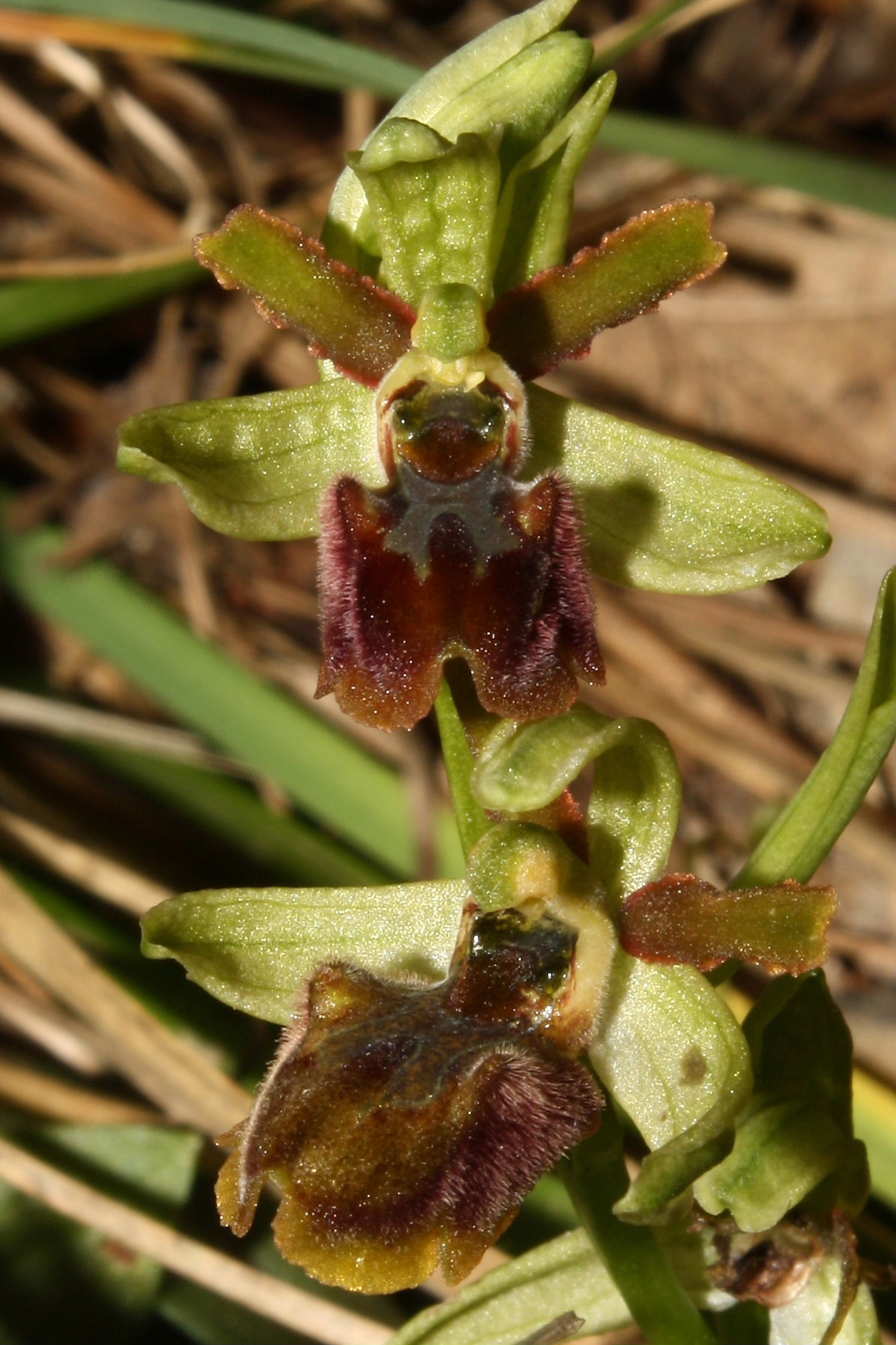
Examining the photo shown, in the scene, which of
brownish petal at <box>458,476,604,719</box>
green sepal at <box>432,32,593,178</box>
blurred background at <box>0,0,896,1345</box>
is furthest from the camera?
blurred background at <box>0,0,896,1345</box>

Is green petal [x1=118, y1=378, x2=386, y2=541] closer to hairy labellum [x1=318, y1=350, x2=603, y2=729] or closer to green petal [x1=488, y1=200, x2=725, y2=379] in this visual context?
hairy labellum [x1=318, y1=350, x2=603, y2=729]

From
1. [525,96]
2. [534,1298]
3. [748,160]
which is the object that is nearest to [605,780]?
[534,1298]

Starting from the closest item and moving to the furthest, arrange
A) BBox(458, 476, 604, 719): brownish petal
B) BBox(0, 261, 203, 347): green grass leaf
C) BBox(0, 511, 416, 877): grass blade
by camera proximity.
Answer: BBox(458, 476, 604, 719): brownish petal → BBox(0, 511, 416, 877): grass blade → BBox(0, 261, 203, 347): green grass leaf

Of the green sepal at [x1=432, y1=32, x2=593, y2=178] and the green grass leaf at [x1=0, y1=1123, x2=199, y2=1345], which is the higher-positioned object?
the green sepal at [x1=432, y1=32, x2=593, y2=178]

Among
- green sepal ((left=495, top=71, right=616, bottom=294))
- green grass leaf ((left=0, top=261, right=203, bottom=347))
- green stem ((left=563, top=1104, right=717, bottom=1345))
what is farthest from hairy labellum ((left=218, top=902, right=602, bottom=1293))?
green grass leaf ((left=0, top=261, right=203, bottom=347))

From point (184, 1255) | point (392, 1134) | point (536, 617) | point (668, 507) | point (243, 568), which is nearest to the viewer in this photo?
point (392, 1134)

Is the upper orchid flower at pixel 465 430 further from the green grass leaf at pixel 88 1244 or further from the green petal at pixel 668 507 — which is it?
the green grass leaf at pixel 88 1244

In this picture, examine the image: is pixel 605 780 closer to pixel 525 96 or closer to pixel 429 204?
pixel 429 204
